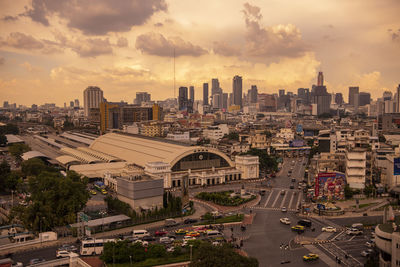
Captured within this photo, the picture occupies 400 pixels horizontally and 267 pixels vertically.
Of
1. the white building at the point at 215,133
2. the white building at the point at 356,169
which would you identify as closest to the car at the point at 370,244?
the white building at the point at 356,169

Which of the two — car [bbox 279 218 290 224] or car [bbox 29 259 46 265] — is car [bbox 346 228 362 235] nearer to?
car [bbox 279 218 290 224]

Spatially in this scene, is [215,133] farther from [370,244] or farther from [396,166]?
[370,244]

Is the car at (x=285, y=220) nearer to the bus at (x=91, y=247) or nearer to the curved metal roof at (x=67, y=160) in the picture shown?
the bus at (x=91, y=247)

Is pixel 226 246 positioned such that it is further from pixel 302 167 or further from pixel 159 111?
pixel 159 111

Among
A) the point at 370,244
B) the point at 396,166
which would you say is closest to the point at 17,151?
the point at 396,166

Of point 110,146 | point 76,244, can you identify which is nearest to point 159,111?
point 110,146

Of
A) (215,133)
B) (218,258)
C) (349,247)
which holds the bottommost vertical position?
(349,247)
